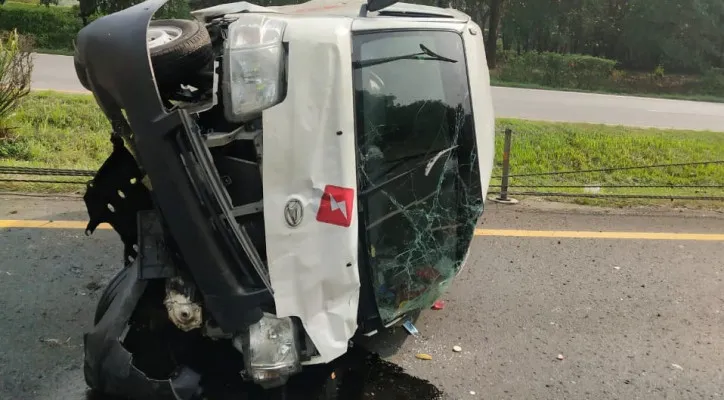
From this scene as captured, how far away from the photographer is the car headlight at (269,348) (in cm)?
260

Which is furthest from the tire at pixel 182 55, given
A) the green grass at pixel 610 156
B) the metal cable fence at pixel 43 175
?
the green grass at pixel 610 156

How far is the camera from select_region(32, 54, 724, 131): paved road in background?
43.0 ft

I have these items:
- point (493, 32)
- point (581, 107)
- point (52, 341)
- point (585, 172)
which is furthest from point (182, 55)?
point (493, 32)

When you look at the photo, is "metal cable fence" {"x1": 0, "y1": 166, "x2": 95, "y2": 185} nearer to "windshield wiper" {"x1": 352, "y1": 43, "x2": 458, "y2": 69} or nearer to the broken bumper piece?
the broken bumper piece

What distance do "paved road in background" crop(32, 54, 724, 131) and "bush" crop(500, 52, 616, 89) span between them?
4.82 metres

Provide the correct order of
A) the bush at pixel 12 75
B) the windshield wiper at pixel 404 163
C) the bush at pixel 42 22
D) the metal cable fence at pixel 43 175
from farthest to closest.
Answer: the bush at pixel 42 22, the bush at pixel 12 75, the metal cable fence at pixel 43 175, the windshield wiper at pixel 404 163

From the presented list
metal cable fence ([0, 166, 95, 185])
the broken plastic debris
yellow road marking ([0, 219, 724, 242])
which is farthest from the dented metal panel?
metal cable fence ([0, 166, 95, 185])

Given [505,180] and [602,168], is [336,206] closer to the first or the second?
[505,180]

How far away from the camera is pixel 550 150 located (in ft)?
27.8

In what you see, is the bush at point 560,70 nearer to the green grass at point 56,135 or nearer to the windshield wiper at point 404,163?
the green grass at point 56,135

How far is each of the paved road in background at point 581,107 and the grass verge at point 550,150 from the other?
3.07 metres

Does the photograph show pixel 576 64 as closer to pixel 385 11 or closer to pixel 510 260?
pixel 510 260

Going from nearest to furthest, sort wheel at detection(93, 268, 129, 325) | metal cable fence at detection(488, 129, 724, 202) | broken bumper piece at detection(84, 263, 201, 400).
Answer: broken bumper piece at detection(84, 263, 201, 400) < wheel at detection(93, 268, 129, 325) < metal cable fence at detection(488, 129, 724, 202)

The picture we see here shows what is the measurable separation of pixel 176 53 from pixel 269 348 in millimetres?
1313
